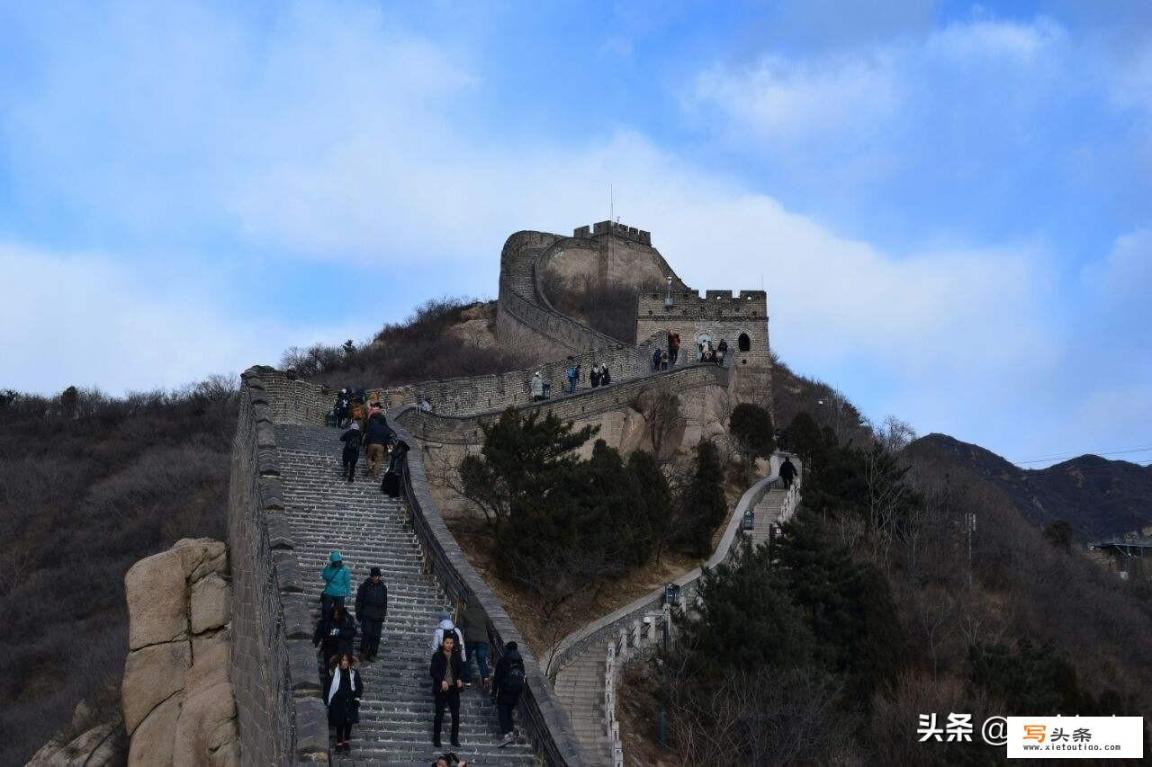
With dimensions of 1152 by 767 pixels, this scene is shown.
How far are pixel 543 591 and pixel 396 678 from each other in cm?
848

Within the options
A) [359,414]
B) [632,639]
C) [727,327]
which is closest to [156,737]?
[359,414]

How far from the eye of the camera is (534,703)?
38.8 ft

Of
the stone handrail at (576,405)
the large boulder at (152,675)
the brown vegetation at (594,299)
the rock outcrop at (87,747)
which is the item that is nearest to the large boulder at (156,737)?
the large boulder at (152,675)

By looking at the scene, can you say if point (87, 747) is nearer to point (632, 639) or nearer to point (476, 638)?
point (632, 639)

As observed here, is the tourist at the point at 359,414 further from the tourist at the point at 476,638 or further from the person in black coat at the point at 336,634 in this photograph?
the person in black coat at the point at 336,634

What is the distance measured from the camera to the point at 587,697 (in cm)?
1814

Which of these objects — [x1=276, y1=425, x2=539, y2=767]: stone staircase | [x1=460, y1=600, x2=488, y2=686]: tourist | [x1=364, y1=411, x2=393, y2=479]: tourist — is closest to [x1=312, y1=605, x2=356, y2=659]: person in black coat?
[x1=276, y1=425, x2=539, y2=767]: stone staircase

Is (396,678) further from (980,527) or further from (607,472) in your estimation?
(980,527)

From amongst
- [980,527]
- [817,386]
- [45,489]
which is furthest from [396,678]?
[817,386]

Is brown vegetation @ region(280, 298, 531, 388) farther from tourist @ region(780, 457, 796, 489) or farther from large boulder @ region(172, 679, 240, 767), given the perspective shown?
large boulder @ region(172, 679, 240, 767)

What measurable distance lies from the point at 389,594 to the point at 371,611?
1.83 m

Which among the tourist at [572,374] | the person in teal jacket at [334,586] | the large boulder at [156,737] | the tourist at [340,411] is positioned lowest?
the large boulder at [156,737]

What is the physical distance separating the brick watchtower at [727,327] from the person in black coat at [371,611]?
2782cm

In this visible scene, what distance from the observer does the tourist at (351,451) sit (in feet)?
60.3
